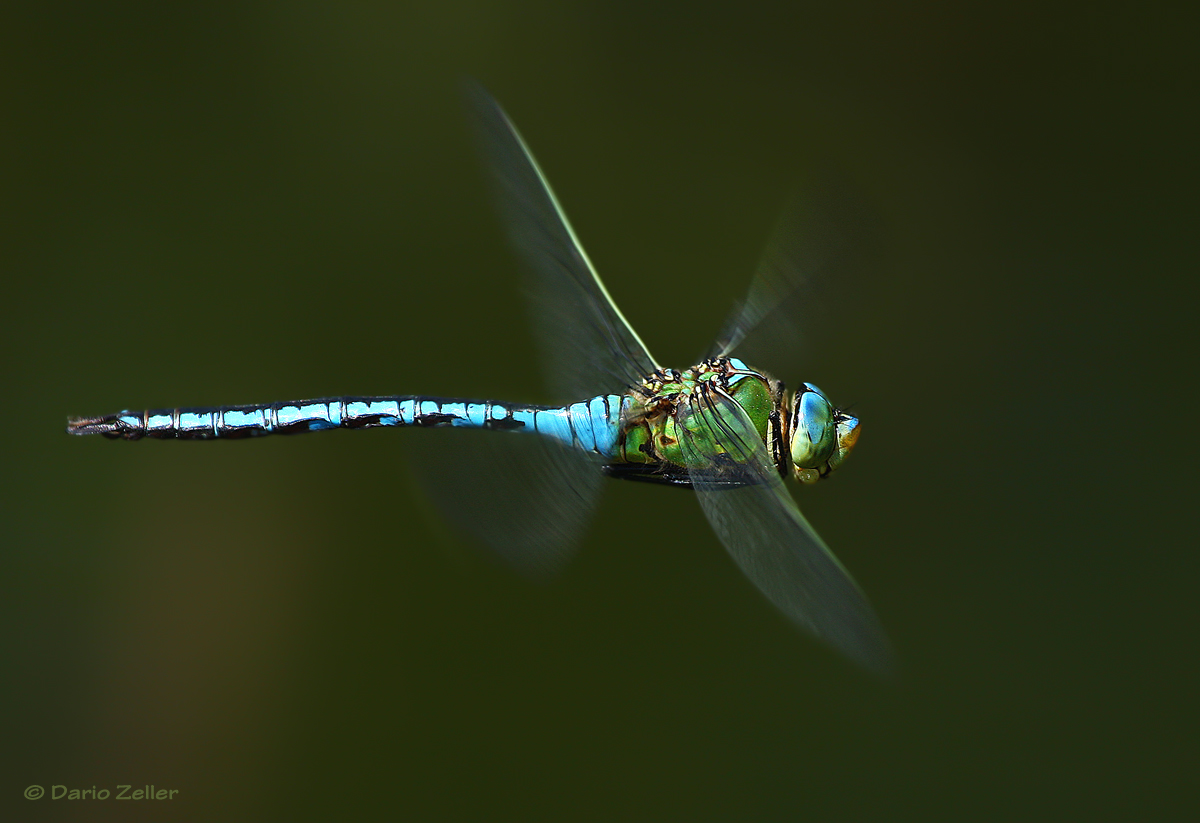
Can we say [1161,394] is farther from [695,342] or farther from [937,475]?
[695,342]

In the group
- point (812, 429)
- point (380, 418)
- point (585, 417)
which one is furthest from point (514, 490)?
point (812, 429)

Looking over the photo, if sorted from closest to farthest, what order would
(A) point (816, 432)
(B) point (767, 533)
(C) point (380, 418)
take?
(B) point (767, 533) < (A) point (816, 432) < (C) point (380, 418)

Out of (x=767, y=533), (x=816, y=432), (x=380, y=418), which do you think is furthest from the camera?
(x=380, y=418)

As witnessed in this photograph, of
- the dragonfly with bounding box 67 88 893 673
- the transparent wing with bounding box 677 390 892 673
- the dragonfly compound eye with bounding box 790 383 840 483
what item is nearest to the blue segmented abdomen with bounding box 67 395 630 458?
the dragonfly with bounding box 67 88 893 673

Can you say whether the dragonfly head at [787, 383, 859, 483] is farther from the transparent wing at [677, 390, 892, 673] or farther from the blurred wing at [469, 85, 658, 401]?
the blurred wing at [469, 85, 658, 401]

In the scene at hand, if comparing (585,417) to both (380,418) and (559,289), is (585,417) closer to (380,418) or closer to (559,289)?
(559,289)

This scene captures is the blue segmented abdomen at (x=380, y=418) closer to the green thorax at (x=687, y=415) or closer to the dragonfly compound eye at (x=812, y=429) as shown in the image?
the green thorax at (x=687, y=415)

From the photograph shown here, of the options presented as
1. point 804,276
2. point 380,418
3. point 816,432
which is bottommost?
point 816,432
